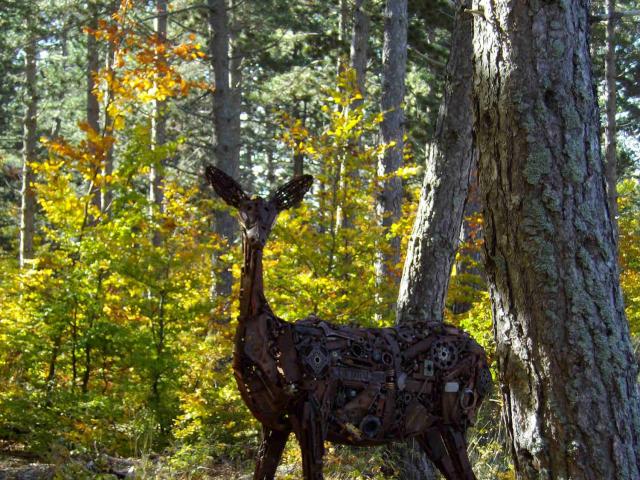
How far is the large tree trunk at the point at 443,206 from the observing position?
661cm

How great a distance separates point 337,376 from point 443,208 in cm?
260

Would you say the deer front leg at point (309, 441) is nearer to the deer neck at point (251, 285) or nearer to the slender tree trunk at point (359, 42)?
the deer neck at point (251, 285)

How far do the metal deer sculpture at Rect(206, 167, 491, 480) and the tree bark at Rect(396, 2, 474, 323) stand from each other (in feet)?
4.86

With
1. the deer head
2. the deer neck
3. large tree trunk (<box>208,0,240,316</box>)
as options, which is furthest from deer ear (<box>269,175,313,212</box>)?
large tree trunk (<box>208,0,240,316</box>)

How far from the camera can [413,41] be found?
16.3 metres

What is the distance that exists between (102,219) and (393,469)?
4.49 meters

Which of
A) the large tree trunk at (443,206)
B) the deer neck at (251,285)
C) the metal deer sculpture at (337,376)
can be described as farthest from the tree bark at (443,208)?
the deer neck at (251,285)

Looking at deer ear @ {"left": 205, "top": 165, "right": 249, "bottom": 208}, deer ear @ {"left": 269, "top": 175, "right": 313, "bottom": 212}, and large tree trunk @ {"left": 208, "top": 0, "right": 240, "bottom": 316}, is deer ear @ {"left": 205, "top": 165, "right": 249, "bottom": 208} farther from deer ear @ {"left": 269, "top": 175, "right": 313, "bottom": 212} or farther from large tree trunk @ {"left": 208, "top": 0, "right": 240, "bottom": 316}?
large tree trunk @ {"left": 208, "top": 0, "right": 240, "bottom": 316}

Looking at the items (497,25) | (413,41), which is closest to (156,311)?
(497,25)

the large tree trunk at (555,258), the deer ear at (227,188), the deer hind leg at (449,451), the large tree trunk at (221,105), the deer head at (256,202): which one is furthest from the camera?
the large tree trunk at (221,105)

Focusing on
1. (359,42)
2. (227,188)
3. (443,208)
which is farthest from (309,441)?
(359,42)

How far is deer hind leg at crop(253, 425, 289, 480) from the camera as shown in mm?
4613

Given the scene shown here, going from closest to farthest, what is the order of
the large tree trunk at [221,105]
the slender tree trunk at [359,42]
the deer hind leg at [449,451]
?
1. the deer hind leg at [449,451]
2. the large tree trunk at [221,105]
3. the slender tree trunk at [359,42]

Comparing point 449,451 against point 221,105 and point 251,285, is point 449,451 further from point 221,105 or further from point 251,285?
point 221,105
